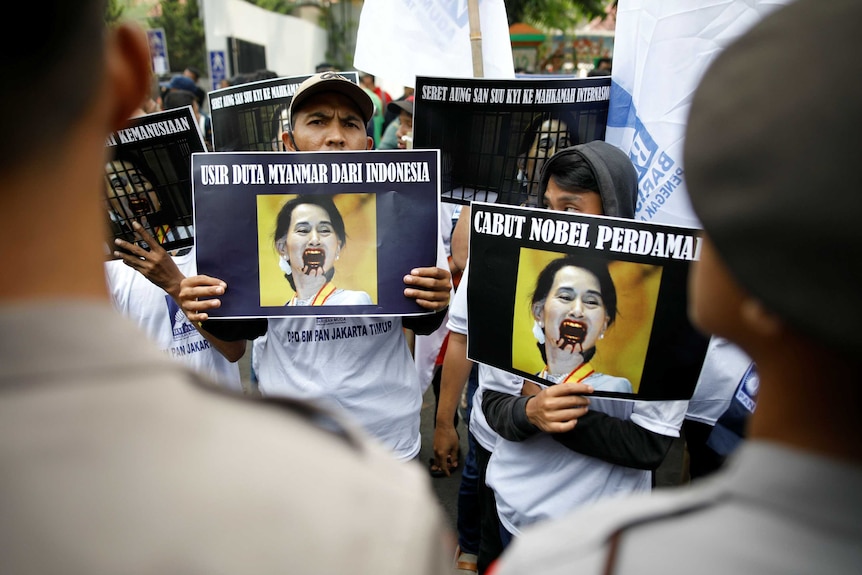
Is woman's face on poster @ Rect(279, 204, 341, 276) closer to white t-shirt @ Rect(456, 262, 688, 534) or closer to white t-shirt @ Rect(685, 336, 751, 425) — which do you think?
white t-shirt @ Rect(456, 262, 688, 534)

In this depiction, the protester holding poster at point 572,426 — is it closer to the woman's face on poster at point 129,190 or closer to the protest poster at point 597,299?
the protest poster at point 597,299

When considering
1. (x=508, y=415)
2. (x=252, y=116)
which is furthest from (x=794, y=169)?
(x=252, y=116)

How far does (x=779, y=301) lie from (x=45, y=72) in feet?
2.24


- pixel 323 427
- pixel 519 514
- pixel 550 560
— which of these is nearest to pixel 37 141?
pixel 323 427

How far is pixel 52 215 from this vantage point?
0.62 meters

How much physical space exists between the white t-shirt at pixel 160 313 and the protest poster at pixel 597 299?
1382 mm

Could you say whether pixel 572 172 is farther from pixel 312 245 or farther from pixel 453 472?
pixel 453 472

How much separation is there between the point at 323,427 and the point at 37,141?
1.20ft

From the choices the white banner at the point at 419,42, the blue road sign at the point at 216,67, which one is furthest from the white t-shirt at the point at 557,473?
the blue road sign at the point at 216,67

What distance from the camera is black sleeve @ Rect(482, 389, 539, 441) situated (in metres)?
2.11

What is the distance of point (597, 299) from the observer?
6.14 ft

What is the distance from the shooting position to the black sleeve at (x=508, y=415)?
2107 millimetres

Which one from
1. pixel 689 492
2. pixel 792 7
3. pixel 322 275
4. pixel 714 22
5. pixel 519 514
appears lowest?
pixel 519 514

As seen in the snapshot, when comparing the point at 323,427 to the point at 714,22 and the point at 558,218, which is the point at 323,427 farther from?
the point at 714,22
